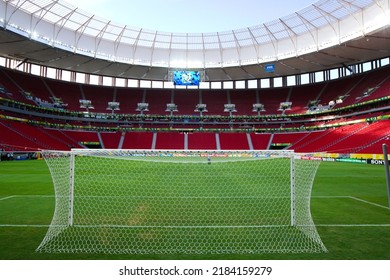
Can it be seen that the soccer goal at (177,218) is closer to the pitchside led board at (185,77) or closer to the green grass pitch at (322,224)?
the green grass pitch at (322,224)

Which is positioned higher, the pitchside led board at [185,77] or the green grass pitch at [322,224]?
the pitchside led board at [185,77]

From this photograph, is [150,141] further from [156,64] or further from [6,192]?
[6,192]

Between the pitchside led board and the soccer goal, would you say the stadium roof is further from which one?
the soccer goal

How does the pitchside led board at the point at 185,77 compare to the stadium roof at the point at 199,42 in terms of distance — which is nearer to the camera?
the stadium roof at the point at 199,42

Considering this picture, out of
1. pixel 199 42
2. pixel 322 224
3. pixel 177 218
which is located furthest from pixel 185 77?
pixel 322 224

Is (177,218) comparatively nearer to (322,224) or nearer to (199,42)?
(322,224)

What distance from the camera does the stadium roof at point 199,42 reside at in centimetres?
3347

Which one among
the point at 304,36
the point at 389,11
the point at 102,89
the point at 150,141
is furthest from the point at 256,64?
the point at 102,89

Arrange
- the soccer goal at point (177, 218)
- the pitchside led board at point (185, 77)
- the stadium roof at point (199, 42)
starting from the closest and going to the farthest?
1. the soccer goal at point (177, 218)
2. the stadium roof at point (199, 42)
3. the pitchside led board at point (185, 77)

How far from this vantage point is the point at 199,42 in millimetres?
45438

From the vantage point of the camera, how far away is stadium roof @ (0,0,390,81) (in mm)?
33469

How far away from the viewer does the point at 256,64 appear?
46.1 metres

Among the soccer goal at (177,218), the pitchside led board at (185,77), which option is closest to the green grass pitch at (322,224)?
the soccer goal at (177,218)

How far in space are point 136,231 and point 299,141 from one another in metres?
45.1
